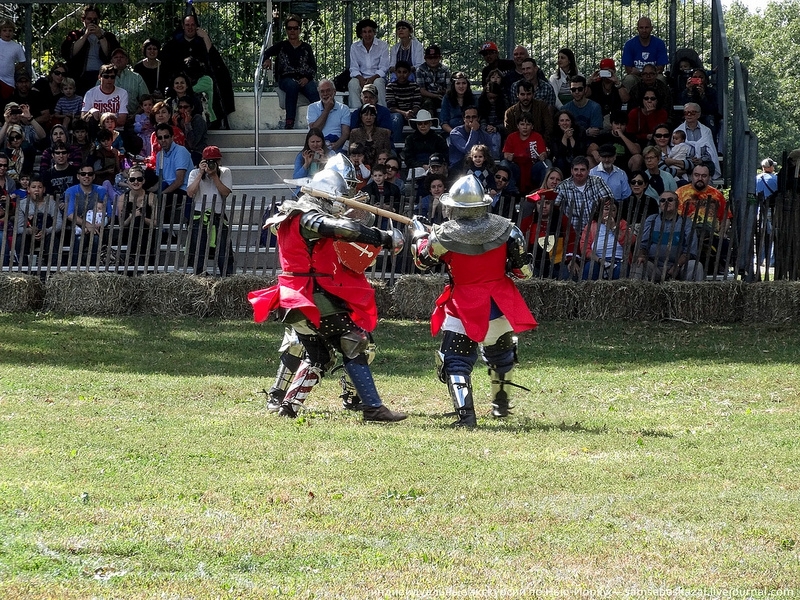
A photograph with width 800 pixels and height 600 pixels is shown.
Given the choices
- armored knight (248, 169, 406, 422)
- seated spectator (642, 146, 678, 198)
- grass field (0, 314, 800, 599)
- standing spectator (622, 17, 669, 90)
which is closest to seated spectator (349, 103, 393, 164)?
seated spectator (642, 146, 678, 198)

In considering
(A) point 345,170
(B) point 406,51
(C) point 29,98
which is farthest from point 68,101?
(A) point 345,170

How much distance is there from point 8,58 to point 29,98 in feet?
3.37

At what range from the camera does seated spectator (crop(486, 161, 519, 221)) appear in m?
14.7

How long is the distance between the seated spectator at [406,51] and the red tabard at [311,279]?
370 inches

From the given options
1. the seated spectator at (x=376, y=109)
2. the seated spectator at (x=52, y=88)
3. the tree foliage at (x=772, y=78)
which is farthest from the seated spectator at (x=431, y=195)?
the tree foliage at (x=772, y=78)

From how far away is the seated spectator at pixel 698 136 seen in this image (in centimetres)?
1616

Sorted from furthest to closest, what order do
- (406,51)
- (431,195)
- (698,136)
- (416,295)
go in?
(406,51), (698,136), (431,195), (416,295)

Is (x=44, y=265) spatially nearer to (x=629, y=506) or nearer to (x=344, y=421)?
(x=344, y=421)

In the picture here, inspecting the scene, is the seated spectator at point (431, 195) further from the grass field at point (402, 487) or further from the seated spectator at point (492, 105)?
the grass field at point (402, 487)

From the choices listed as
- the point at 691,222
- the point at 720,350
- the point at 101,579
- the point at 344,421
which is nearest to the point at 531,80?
the point at 691,222

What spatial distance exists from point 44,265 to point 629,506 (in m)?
10.9

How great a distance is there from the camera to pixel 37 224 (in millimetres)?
15352

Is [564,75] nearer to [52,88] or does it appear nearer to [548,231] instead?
[548,231]

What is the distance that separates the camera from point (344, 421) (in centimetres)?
882
